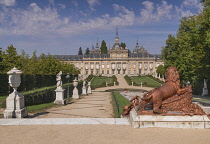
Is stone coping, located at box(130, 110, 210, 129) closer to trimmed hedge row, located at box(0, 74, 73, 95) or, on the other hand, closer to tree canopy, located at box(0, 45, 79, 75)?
trimmed hedge row, located at box(0, 74, 73, 95)

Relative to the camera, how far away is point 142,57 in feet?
320

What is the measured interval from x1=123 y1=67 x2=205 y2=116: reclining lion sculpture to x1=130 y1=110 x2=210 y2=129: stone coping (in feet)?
0.52

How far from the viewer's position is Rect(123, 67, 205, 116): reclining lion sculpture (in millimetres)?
5652

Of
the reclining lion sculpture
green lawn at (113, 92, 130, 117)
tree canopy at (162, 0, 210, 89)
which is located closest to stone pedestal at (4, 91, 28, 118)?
green lawn at (113, 92, 130, 117)

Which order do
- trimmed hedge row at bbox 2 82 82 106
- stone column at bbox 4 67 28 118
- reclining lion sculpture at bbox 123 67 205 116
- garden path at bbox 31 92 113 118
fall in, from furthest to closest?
trimmed hedge row at bbox 2 82 82 106
garden path at bbox 31 92 113 118
stone column at bbox 4 67 28 118
reclining lion sculpture at bbox 123 67 205 116

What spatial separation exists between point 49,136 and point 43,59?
2531cm

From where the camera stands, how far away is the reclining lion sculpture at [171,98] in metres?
5.65

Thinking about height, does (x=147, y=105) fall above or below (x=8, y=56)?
below

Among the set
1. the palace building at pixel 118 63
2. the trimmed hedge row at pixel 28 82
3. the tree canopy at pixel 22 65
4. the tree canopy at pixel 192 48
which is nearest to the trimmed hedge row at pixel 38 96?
the trimmed hedge row at pixel 28 82

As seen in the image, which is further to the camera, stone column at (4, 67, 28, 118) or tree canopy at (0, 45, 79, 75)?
tree canopy at (0, 45, 79, 75)

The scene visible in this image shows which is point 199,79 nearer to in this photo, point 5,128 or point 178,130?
point 178,130

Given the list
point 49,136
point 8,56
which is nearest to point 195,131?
point 49,136

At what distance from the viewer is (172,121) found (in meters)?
5.55

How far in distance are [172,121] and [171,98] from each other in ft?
2.26
